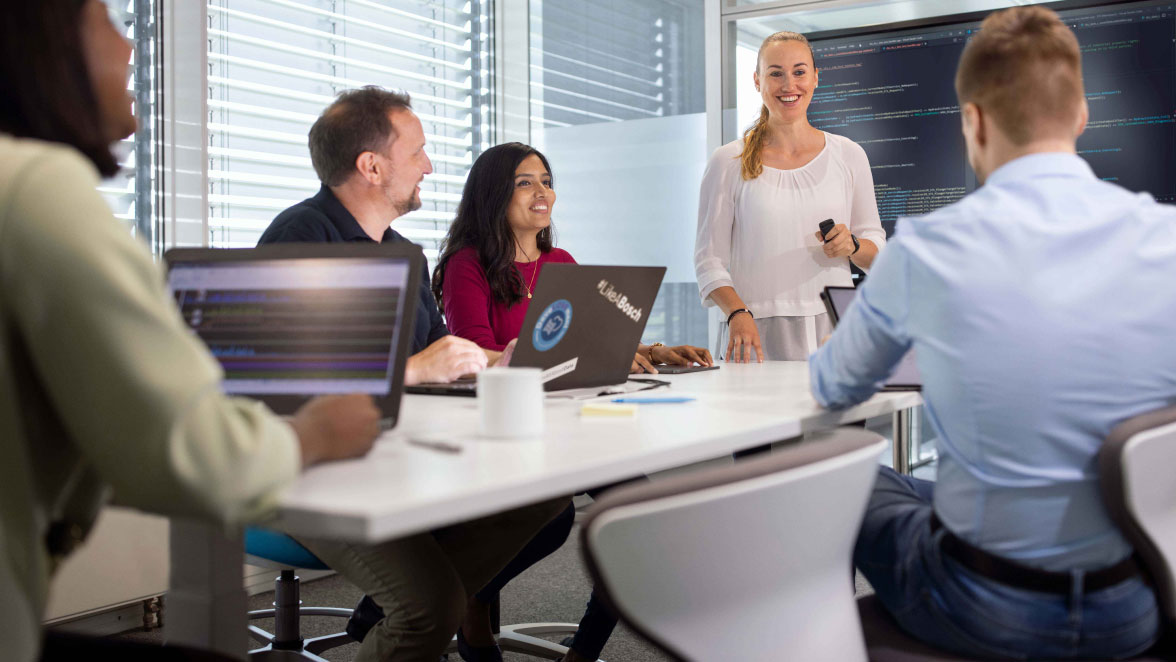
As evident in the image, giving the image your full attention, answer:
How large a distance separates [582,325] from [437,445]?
670mm

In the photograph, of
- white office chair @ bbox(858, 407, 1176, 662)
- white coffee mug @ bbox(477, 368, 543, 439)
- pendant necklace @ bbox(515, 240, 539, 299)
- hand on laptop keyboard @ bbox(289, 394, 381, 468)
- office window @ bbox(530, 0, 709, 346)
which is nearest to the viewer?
hand on laptop keyboard @ bbox(289, 394, 381, 468)

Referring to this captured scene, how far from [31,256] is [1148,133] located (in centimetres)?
401

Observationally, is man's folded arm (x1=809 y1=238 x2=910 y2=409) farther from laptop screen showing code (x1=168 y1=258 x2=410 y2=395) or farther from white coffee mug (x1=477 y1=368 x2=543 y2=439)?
laptop screen showing code (x1=168 y1=258 x2=410 y2=395)

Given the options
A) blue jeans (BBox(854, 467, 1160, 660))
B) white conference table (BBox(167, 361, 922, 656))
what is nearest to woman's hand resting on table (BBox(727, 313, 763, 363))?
white conference table (BBox(167, 361, 922, 656))

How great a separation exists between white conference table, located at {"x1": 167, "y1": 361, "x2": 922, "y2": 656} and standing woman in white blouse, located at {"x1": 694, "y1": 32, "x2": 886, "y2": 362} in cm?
119

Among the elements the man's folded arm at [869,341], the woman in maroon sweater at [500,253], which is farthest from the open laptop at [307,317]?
the woman in maroon sweater at [500,253]

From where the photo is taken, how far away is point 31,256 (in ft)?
2.76

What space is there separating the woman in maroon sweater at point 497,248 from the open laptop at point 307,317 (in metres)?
1.25

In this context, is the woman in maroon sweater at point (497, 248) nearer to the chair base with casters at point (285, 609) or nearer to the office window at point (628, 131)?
the chair base with casters at point (285, 609)

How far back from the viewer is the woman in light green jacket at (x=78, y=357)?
2.77ft

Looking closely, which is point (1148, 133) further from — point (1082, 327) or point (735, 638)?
point (735, 638)

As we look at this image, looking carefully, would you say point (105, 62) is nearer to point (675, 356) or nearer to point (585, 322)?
point (585, 322)

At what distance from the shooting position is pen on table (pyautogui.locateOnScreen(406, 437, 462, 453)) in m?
1.24

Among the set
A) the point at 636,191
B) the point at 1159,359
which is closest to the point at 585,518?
the point at 1159,359
